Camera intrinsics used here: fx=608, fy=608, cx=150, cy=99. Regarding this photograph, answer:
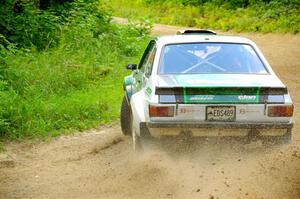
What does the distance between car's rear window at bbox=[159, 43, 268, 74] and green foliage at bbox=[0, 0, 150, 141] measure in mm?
2577

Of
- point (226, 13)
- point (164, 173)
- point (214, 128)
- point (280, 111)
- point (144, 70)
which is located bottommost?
point (226, 13)

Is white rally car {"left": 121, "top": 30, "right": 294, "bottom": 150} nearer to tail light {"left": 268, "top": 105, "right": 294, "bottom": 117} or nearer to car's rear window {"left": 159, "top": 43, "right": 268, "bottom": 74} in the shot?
tail light {"left": 268, "top": 105, "right": 294, "bottom": 117}

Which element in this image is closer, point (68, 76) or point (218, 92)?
point (218, 92)

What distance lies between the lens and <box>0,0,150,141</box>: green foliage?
9.31 m

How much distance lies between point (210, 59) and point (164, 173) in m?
1.60

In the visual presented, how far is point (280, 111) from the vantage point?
21.7 feet

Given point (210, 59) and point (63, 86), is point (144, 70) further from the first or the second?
point (63, 86)

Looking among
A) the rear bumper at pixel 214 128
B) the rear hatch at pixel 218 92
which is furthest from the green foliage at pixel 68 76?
the rear hatch at pixel 218 92

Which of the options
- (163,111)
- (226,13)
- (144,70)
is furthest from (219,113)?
(226,13)

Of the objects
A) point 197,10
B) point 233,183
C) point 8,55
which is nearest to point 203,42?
point 233,183

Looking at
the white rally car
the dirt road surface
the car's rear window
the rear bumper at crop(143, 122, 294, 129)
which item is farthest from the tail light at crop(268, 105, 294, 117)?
the car's rear window

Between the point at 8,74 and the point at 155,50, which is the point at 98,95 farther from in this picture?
the point at 155,50

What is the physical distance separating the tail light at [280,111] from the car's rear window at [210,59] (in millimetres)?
772

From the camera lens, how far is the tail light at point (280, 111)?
6598 millimetres
